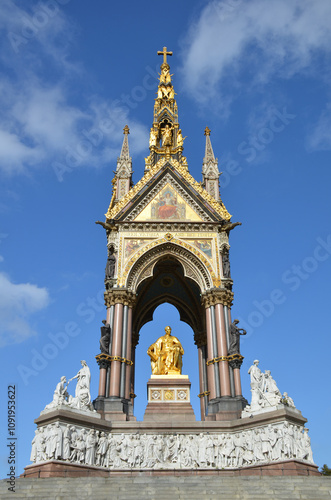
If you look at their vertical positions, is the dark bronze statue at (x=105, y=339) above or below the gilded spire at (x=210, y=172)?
below

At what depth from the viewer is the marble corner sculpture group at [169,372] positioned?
17.5 m

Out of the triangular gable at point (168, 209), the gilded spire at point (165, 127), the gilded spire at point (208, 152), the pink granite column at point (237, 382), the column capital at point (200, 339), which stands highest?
the gilded spire at point (165, 127)

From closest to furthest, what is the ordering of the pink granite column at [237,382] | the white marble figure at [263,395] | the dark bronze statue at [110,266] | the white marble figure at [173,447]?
1. the white marble figure at [173,447]
2. the white marble figure at [263,395]
3. the pink granite column at [237,382]
4. the dark bronze statue at [110,266]

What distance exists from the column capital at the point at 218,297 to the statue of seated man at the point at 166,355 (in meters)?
3.03

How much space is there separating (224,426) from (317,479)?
562cm

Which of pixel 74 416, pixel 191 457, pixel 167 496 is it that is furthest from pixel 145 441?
pixel 167 496

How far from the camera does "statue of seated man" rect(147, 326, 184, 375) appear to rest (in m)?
23.5

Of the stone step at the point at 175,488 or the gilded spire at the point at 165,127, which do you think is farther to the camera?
the gilded spire at the point at 165,127

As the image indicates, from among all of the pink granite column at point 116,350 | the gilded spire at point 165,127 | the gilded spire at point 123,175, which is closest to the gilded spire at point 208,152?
the gilded spire at point 165,127

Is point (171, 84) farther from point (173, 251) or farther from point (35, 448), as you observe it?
point (35, 448)

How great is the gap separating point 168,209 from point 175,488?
1538cm

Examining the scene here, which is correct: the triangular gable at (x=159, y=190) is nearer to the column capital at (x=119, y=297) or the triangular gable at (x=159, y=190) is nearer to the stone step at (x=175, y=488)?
the column capital at (x=119, y=297)

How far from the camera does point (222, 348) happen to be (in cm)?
2161

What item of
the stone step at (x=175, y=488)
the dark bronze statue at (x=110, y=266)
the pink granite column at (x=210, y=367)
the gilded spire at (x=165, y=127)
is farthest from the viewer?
the gilded spire at (x=165, y=127)
